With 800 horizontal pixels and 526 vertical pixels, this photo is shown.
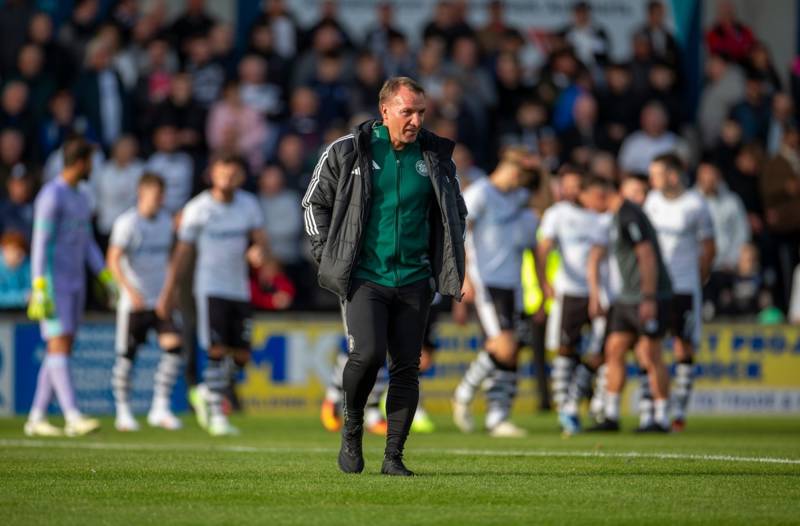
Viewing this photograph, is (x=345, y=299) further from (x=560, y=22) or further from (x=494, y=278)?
(x=560, y=22)

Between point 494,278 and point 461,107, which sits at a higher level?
point 461,107

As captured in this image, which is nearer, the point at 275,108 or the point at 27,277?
the point at 27,277

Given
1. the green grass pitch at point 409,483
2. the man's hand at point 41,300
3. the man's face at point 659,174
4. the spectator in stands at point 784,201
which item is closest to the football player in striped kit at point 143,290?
the man's hand at point 41,300

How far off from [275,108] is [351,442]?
43.5ft

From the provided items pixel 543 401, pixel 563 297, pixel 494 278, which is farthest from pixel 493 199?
pixel 543 401

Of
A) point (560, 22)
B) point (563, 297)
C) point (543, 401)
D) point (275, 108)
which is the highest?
point (560, 22)

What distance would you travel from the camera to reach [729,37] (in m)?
25.8

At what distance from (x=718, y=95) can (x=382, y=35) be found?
5304 millimetres

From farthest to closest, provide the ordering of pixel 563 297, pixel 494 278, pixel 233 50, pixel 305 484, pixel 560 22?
pixel 560 22, pixel 233 50, pixel 563 297, pixel 494 278, pixel 305 484

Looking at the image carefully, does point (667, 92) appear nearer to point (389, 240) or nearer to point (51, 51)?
point (51, 51)

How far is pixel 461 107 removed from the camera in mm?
22953

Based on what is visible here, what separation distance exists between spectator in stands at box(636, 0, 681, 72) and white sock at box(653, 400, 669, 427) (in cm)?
979

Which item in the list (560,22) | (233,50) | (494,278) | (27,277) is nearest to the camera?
(494,278)

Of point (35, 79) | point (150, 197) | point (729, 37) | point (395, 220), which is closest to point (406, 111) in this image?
point (395, 220)
